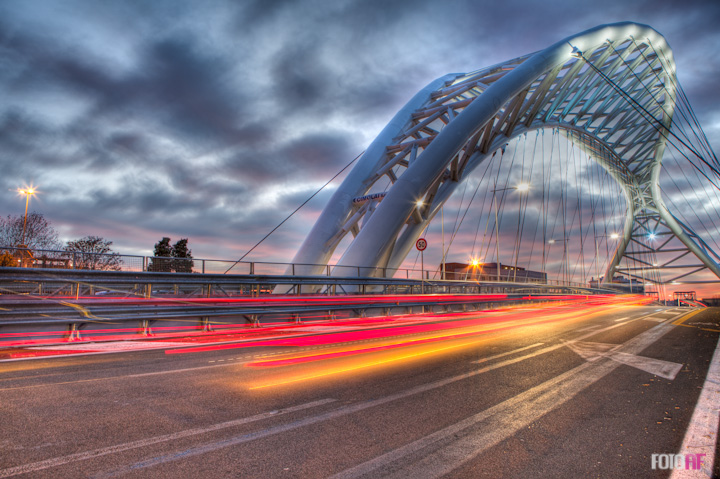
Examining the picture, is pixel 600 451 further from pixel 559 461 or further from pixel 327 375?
pixel 327 375

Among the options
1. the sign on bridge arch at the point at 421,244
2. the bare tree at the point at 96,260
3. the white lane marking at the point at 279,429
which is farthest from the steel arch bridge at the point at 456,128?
the white lane marking at the point at 279,429

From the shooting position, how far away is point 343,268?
56.4ft

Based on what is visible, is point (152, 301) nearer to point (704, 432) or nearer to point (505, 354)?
point (505, 354)

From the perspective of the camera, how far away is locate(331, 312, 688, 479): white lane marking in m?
2.67

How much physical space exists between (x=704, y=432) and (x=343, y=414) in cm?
318

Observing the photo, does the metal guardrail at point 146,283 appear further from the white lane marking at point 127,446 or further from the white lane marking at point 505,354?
the white lane marking at point 505,354

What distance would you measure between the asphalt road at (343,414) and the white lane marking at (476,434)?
16 mm

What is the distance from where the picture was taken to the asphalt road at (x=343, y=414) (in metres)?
2.76

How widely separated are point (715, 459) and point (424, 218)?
19.0 meters

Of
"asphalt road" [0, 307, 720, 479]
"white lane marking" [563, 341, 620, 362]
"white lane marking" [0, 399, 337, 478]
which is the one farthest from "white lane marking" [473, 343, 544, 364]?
"white lane marking" [0, 399, 337, 478]

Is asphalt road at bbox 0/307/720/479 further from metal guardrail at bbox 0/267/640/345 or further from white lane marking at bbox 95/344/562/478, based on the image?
metal guardrail at bbox 0/267/640/345

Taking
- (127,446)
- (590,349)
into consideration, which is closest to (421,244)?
(590,349)

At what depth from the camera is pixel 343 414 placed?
3.83 m

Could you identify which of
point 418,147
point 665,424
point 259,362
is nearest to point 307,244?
point 418,147
